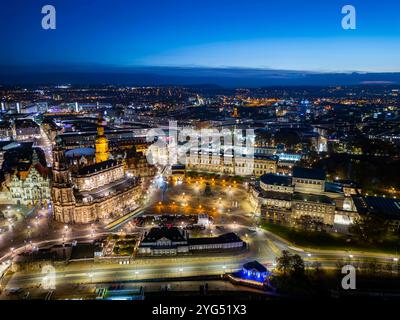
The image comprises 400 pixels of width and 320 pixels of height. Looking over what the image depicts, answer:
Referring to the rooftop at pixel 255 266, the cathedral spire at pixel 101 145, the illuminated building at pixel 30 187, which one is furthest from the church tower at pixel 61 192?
the rooftop at pixel 255 266

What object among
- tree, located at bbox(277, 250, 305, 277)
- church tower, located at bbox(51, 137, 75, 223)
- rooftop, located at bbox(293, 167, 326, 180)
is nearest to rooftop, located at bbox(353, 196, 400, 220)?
rooftop, located at bbox(293, 167, 326, 180)

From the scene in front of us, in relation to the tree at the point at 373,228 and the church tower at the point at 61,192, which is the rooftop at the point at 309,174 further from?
the church tower at the point at 61,192

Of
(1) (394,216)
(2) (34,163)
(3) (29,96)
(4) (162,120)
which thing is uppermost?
(3) (29,96)

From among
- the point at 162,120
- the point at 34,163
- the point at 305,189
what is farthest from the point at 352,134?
the point at 34,163

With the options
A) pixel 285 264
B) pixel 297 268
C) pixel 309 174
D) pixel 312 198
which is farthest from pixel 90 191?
pixel 309 174

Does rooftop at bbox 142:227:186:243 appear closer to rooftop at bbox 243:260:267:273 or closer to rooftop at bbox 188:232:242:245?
rooftop at bbox 188:232:242:245

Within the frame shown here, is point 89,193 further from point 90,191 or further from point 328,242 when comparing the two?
point 328,242

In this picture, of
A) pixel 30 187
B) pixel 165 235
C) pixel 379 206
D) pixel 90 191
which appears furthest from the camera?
pixel 30 187

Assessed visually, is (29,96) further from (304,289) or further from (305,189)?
(304,289)
